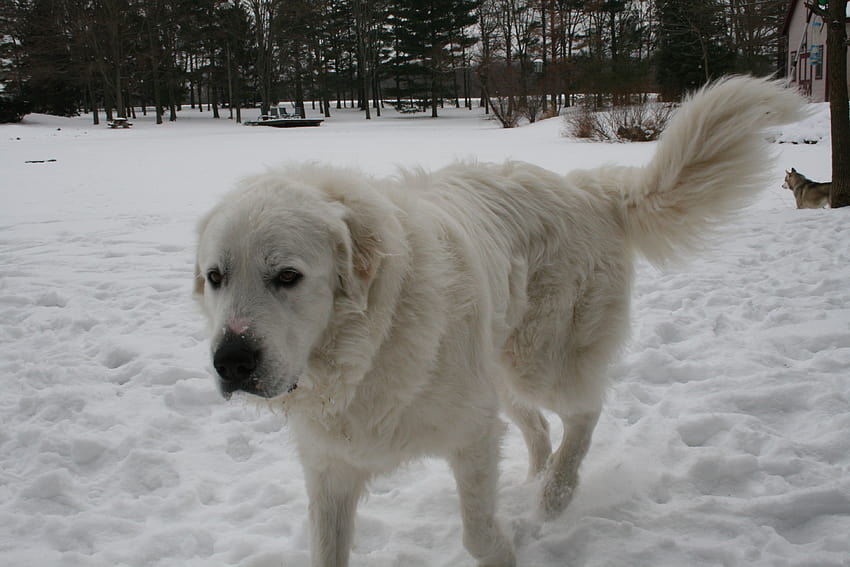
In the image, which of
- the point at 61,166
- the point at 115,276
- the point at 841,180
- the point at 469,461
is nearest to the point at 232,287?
the point at 469,461

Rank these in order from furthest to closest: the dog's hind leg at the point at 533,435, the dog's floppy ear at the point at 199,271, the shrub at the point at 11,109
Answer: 1. the shrub at the point at 11,109
2. the dog's hind leg at the point at 533,435
3. the dog's floppy ear at the point at 199,271

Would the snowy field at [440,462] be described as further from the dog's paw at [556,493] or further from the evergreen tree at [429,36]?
the evergreen tree at [429,36]

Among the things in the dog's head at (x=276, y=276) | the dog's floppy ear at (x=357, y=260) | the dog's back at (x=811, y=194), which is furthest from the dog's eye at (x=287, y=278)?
the dog's back at (x=811, y=194)

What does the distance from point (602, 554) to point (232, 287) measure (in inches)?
74.0

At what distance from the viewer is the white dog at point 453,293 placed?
2.13 m

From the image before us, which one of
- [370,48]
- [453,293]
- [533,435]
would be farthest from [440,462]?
[370,48]

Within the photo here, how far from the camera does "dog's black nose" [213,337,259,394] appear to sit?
1.99 metres

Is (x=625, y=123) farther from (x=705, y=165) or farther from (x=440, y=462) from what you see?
(x=440, y=462)

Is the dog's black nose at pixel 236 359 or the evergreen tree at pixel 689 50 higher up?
the evergreen tree at pixel 689 50

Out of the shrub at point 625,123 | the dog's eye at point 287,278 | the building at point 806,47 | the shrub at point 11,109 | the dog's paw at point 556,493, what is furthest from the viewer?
the shrub at point 11,109

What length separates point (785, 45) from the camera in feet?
116

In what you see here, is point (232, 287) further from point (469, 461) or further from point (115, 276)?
point (115, 276)

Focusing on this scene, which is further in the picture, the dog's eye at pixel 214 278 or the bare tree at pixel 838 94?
the bare tree at pixel 838 94

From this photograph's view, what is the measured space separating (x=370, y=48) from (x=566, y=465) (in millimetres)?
51044
